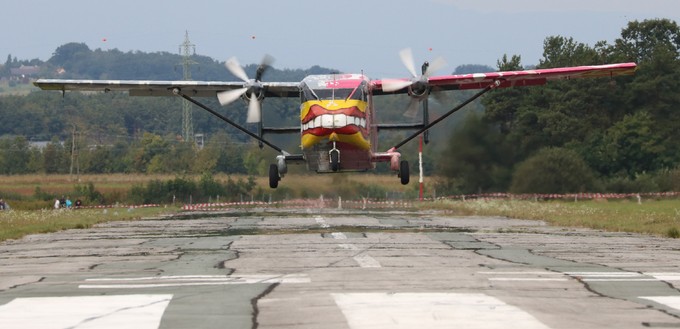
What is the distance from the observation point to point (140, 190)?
72.4 meters

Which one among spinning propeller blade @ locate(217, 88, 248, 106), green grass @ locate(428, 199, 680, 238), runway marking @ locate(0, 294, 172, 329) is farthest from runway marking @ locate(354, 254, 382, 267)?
spinning propeller blade @ locate(217, 88, 248, 106)

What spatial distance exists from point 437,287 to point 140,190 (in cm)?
6135

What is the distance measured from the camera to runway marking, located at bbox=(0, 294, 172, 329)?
944 centimetres

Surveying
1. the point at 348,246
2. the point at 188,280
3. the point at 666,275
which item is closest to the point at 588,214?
the point at 348,246

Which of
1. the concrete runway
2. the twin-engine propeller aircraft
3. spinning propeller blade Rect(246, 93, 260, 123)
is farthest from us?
spinning propeller blade Rect(246, 93, 260, 123)

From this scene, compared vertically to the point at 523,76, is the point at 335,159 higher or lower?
lower

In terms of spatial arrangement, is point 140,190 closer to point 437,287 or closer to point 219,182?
point 219,182

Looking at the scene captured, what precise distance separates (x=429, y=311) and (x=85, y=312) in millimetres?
3149

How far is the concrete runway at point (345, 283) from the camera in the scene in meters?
9.71

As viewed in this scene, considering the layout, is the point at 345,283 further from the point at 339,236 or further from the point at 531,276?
the point at 339,236

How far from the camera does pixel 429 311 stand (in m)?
10.0

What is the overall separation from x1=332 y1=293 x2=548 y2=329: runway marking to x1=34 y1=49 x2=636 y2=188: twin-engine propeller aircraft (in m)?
22.2

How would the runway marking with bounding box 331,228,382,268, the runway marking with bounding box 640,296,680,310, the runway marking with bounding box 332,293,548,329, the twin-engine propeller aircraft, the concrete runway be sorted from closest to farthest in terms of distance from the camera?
the runway marking with bounding box 332,293,548,329 → the concrete runway → the runway marking with bounding box 640,296,680,310 → the runway marking with bounding box 331,228,382,268 → the twin-engine propeller aircraft

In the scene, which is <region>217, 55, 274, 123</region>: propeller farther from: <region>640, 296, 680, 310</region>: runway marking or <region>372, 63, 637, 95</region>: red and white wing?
<region>640, 296, 680, 310</region>: runway marking
